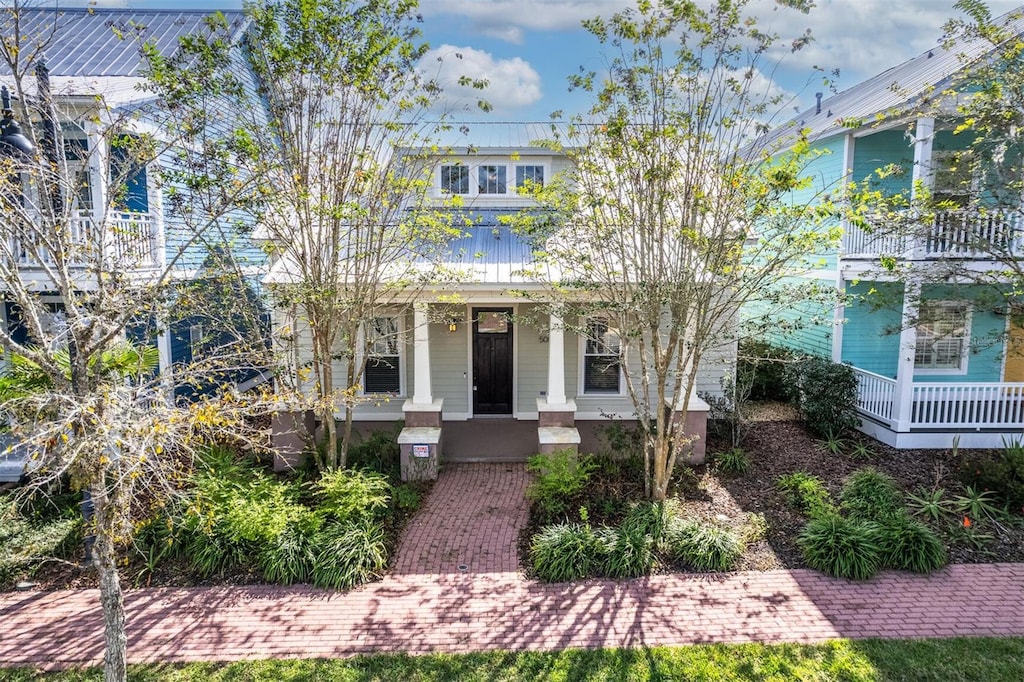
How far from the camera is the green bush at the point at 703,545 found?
25.6 feet

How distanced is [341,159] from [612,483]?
6.58m

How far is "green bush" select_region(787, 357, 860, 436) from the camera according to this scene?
11.9m

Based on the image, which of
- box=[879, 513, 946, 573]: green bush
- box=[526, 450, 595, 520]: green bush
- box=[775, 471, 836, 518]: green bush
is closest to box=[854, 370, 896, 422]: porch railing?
box=[775, 471, 836, 518]: green bush

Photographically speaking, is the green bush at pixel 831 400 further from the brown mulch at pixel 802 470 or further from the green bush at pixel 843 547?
the green bush at pixel 843 547

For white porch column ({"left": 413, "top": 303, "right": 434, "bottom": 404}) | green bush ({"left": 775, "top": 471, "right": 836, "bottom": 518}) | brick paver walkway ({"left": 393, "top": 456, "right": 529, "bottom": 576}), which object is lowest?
brick paver walkway ({"left": 393, "top": 456, "right": 529, "bottom": 576})

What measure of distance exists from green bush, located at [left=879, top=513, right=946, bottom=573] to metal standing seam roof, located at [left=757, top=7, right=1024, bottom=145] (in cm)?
549

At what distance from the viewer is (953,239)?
37.5 ft

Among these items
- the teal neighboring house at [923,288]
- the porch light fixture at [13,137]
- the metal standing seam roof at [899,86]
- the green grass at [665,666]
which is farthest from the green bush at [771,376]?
the porch light fixture at [13,137]

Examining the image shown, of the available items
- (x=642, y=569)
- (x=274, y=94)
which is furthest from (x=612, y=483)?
(x=274, y=94)

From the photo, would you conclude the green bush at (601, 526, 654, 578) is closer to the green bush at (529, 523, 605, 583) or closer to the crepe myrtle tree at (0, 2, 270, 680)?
the green bush at (529, 523, 605, 583)

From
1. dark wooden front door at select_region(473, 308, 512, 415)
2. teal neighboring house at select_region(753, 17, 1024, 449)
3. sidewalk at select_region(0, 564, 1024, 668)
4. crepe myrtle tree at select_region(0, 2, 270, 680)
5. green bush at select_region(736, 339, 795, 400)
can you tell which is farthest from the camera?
green bush at select_region(736, 339, 795, 400)

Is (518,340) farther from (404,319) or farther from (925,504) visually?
(925,504)

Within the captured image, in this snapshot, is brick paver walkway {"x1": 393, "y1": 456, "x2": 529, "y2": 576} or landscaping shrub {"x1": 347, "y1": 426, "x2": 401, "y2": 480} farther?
A: landscaping shrub {"x1": 347, "y1": 426, "x2": 401, "y2": 480}

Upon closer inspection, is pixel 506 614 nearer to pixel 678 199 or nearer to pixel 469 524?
pixel 469 524
